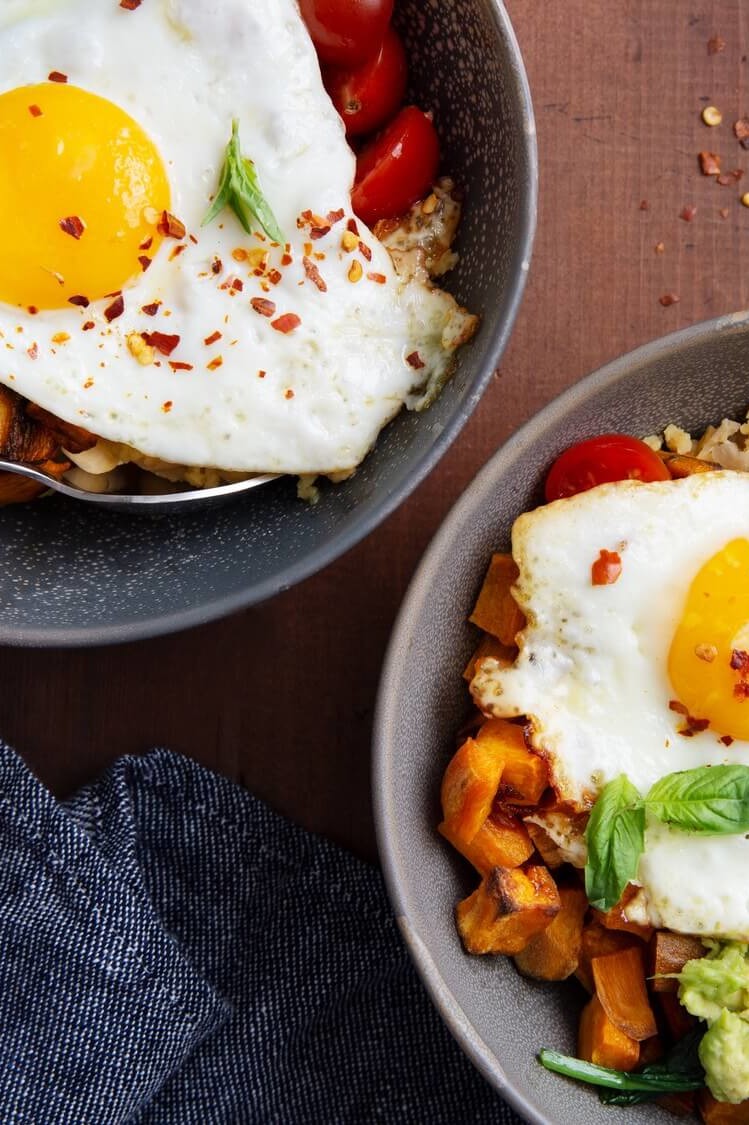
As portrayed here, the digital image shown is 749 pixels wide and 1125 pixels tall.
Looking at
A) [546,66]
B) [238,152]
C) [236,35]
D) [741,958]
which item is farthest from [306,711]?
[546,66]

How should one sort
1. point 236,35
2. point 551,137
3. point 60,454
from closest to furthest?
point 236,35 < point 60,454 < point 551,137

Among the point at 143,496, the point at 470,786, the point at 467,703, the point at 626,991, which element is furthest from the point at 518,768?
the point at 143,496

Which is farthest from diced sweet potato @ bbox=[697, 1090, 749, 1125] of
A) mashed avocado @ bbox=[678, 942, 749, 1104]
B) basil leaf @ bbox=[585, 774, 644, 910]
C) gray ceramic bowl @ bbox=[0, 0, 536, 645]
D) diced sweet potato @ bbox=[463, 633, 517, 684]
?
gray ceramic bowl @ bbox=[0, 0, 536, 645]

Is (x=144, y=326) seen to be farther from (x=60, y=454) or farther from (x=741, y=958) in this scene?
(x=741, y=958)

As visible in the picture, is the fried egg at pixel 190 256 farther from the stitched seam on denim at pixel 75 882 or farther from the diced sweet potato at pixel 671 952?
the diced sweet potato at pixel 671 952

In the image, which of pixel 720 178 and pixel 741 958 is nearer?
pixel 741 958

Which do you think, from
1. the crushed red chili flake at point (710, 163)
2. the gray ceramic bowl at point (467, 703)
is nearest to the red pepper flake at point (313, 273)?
the gray ceramic bowl at point (467, 703)

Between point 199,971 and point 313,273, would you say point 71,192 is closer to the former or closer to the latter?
point 313,273
